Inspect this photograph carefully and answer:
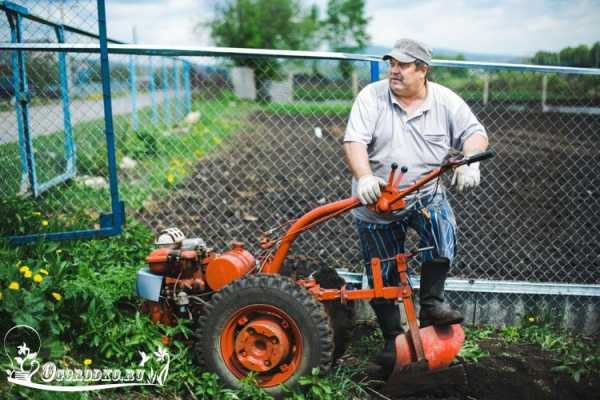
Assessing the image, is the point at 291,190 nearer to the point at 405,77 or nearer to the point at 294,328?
the point at 405,77

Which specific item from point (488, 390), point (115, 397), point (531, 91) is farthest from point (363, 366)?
point (531, 91)

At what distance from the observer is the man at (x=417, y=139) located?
10.4ft

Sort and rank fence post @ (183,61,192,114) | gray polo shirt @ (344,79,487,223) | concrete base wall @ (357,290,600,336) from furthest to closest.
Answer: fence post @ (183,61,192,114) → concrete base wall @ (357,290,600,336) → gray polo shirt @ (344,79,487,223)

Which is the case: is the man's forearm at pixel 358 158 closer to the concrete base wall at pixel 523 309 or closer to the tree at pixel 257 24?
the concrete base wall at pixel 523 309

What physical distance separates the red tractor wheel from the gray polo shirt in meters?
0.75

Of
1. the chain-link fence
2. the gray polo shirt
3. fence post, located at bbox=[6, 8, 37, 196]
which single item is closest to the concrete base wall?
the chain-link fence

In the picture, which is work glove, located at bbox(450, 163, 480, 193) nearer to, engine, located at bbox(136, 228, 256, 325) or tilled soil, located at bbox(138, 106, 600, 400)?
tilled soil, located at bbox(138, 106, 600, 400)

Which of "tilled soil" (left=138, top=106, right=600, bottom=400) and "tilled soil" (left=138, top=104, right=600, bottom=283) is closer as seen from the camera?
"tilled soil" (left=138, top=106, right=600, bottom=400)

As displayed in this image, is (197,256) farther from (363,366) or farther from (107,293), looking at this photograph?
(363,366)

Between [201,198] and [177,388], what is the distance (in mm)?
4032

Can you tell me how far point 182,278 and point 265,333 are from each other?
27.4 inches

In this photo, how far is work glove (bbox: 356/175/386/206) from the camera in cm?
293

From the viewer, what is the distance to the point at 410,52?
10.4 feet
